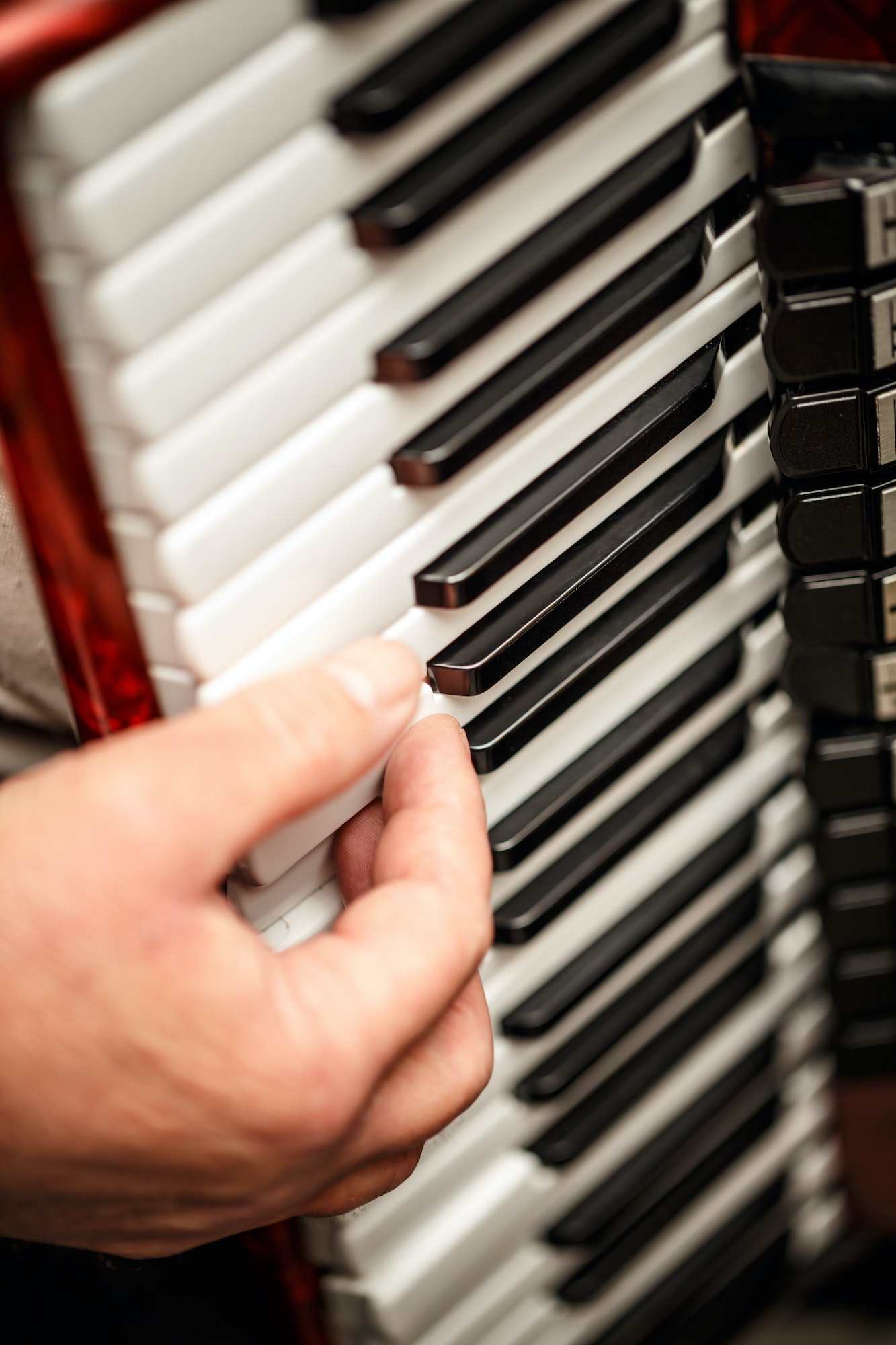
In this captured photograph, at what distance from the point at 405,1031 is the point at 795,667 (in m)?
0.35

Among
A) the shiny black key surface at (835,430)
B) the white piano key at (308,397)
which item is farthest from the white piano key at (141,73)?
the shiny black key surface at (835,430)

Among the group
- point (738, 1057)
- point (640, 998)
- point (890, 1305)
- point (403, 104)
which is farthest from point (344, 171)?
point (890, 1305)

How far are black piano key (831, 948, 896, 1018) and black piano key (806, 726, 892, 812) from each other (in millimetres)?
150

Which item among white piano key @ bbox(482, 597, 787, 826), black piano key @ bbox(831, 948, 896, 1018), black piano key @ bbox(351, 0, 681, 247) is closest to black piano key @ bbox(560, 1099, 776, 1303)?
black piano key @ bbox(831, 948, 896, 1018)

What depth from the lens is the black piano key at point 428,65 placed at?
49cm

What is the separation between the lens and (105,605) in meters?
0.55

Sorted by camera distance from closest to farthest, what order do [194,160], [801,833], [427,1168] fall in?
[194,160]
[427,1168]
[801,833]

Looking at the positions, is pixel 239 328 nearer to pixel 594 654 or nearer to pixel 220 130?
pixel 220 130

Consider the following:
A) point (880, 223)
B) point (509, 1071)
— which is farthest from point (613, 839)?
point (880, 223)

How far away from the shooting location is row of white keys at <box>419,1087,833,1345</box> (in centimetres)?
86

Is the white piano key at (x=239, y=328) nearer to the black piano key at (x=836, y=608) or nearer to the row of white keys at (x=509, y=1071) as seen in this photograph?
the black piano key at (x=836, y=608)

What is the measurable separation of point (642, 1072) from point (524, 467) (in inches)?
17.3

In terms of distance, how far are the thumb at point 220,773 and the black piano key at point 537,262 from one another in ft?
0.47

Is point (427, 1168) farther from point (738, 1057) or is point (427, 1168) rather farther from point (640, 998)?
point (738, 1057)
